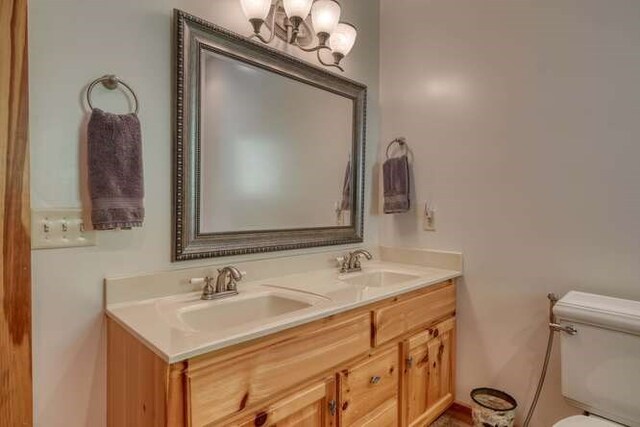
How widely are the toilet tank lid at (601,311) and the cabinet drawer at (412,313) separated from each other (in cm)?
50

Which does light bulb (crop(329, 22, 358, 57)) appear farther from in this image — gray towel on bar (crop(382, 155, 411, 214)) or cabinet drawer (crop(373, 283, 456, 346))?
cabinet drawer (crop(373, 283, 456, 346))

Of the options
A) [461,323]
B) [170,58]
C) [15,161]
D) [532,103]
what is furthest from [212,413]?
[532,103]

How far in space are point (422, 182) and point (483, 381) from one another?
1080 millimetres

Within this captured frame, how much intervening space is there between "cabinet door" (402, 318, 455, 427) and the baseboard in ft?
0.19

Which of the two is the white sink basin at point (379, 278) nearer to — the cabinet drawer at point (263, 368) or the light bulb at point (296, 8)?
the cabinet drawer at point (263, 368)

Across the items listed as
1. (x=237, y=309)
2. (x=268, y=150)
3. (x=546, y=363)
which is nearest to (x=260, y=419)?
(x=237, y=309)

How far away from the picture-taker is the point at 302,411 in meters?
1.09

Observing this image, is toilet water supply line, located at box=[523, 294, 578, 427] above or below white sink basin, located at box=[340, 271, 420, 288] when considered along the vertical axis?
below

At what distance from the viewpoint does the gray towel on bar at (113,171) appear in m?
1.06

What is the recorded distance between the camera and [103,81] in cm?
111

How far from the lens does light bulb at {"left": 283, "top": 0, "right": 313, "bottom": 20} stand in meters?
1.44

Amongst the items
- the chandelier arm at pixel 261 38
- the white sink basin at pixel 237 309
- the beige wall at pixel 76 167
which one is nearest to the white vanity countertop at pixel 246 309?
the white sink basin at pixel 237 309

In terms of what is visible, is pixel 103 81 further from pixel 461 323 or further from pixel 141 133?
pixel 461 323

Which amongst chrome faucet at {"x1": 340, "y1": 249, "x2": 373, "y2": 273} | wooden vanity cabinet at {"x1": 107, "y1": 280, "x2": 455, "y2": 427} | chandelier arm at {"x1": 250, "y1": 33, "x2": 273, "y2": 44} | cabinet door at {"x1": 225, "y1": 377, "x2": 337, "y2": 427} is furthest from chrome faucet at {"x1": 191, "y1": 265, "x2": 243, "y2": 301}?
chandelier arm at {"x1": 250, "y1": 33, "x2": 273, "y2": 44}
